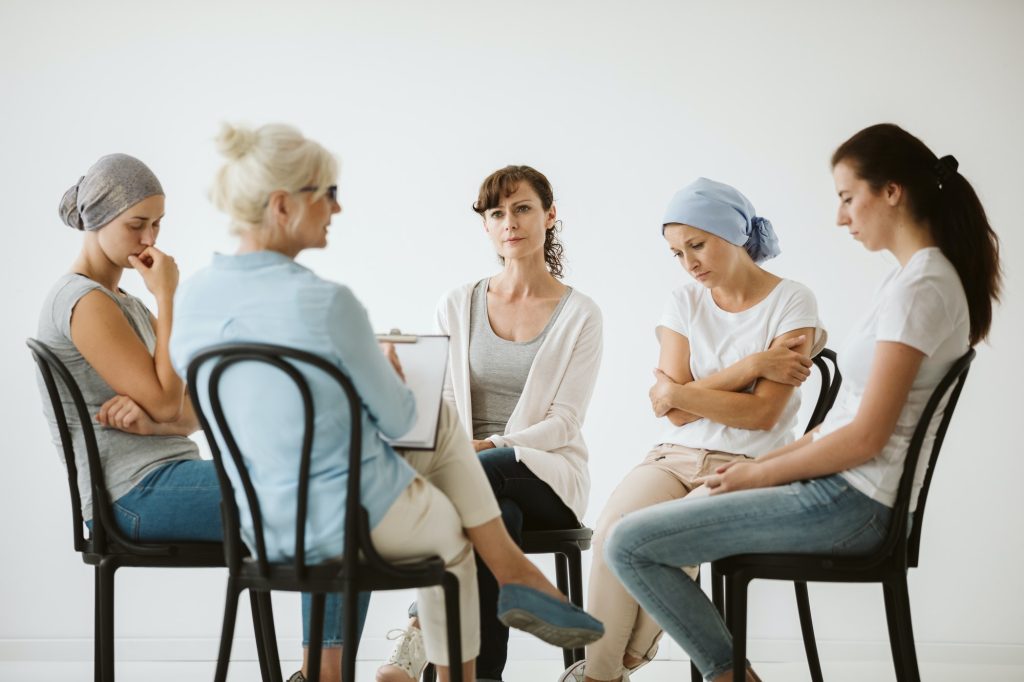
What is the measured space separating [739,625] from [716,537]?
16 centimetres

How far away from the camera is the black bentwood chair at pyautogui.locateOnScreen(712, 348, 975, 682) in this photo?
5.68 feet

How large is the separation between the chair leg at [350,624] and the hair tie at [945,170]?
1.27 meters

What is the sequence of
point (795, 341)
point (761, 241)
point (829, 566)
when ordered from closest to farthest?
1. point (829, 566)
2. point (795, 341)
3. point (761, 241)

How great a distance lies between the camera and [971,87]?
3395 millimetres

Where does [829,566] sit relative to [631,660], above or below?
above

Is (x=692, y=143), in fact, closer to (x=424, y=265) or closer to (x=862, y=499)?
(x=424, y=265)

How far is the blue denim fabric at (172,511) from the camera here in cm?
196

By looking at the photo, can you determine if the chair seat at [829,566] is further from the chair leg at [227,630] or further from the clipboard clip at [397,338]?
the chair leg at [227,630]

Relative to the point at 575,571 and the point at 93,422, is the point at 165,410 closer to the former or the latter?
the point at 93,422

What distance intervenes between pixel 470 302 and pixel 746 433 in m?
0.85

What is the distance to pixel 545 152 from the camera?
3.53m

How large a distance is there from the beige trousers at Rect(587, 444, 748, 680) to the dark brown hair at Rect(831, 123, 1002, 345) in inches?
26.7

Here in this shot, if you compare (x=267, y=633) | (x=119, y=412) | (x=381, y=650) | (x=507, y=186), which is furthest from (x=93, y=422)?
(x=381, y=650)

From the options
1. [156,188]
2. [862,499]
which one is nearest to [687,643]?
[862,499]
